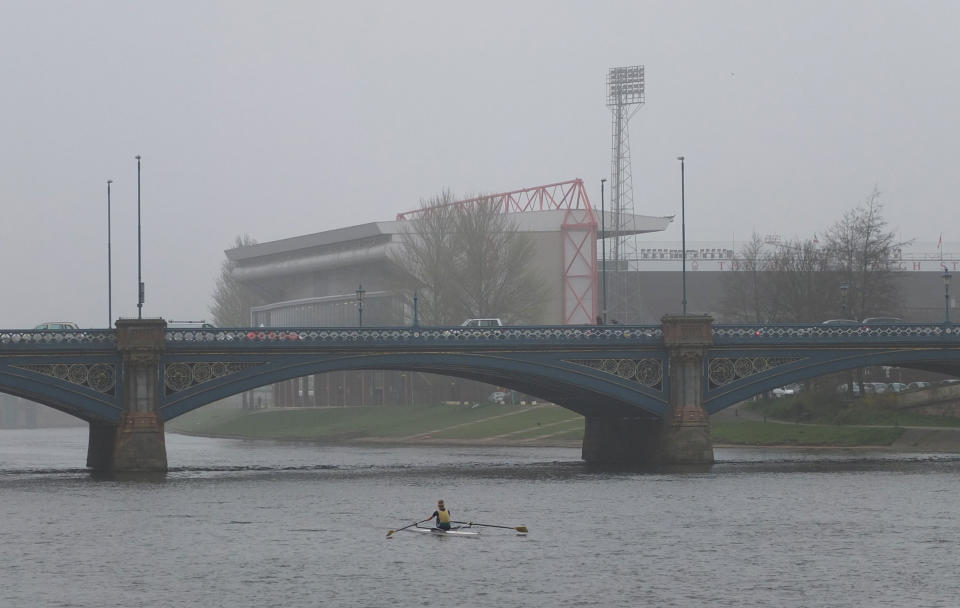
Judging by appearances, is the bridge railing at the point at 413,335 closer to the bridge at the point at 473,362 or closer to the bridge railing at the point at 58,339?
the bridge at the point at 473,362

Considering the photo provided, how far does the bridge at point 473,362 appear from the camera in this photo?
87.1 m

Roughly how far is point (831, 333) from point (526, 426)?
44.4 metres

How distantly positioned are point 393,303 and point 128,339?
292 ft

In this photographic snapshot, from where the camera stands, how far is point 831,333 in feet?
308

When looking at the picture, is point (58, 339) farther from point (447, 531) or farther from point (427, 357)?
point (447, 531)

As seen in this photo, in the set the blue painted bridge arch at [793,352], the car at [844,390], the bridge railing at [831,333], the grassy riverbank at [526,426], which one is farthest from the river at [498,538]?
the car at [844,390]

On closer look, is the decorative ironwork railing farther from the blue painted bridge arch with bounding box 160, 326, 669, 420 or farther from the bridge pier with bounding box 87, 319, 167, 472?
the bridge pier with bounding box 87, 319, 167, 472

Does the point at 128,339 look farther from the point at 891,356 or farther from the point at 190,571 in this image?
the point at 891,356

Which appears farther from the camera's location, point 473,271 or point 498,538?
point 473,271

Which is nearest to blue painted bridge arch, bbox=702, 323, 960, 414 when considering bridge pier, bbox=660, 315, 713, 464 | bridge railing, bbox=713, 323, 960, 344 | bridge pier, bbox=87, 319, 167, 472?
bridge railing, bbox=713, 323, 960, 344

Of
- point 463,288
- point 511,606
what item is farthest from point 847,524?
point 463,288

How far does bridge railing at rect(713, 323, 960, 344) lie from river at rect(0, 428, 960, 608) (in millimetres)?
6874

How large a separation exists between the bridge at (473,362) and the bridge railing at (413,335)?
87 millimetres

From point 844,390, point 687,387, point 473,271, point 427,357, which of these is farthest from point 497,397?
point 427,357
